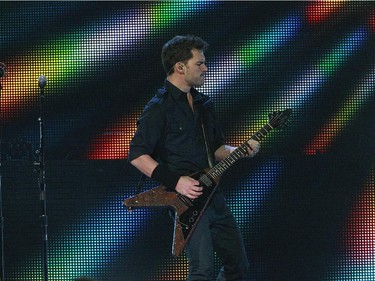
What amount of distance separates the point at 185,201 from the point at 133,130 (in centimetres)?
197

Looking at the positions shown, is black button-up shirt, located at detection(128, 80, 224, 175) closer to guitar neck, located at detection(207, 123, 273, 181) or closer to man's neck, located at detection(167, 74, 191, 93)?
man's neck, located at detection(167, 74, 191, 93)

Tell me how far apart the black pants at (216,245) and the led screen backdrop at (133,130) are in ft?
5.71

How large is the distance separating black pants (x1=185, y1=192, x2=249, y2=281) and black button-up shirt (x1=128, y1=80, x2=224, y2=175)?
31 cm

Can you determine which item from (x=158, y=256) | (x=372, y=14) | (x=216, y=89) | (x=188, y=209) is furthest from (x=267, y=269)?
(x=372, y=14)

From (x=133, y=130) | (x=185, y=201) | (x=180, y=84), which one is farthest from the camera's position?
(x=133, y=130)

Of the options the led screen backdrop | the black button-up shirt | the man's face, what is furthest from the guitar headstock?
the led screen backdrop

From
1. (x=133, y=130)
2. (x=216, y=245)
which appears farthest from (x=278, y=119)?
(x=133, y=130)

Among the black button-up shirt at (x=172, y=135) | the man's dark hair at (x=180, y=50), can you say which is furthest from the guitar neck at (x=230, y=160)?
the man's dark hair at (x=180, y=50)

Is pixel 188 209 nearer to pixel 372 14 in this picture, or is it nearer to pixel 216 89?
pixel 216 89

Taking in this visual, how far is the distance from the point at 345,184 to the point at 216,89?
1.49 metres

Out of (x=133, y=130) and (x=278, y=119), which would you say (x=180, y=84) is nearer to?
(x=278, y=119)

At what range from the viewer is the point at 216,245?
4.91 meters

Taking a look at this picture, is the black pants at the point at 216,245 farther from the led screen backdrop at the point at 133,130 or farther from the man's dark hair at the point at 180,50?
the led screen backdrop at the point at 133,130

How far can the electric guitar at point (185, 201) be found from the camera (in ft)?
15.7
